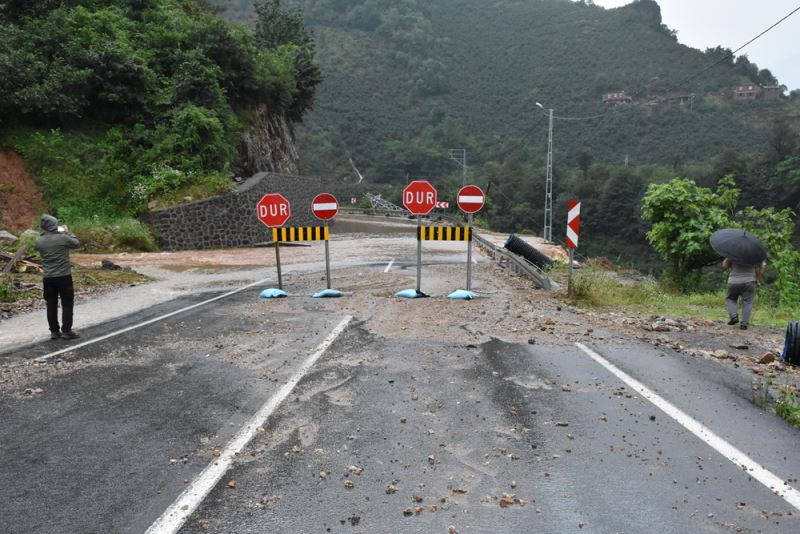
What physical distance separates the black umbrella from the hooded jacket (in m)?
10.9

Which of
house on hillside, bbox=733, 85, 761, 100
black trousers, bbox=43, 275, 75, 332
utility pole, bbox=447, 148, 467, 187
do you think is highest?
house on hillside, bbox=733, 85, 761, 100

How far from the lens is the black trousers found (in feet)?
27.9

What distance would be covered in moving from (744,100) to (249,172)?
95.9 meters

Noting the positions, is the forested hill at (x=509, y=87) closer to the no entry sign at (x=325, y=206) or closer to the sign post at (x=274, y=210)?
the no entry sign at (x=325, y=206)

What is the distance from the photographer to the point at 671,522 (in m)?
3.53

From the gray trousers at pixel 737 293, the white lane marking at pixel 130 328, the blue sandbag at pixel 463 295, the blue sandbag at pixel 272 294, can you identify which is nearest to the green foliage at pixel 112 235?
the white lane marking at pixel 130 328

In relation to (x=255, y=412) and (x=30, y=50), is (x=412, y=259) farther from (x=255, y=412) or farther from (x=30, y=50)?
(x=30, y=50)

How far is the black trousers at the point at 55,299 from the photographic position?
8.52 m

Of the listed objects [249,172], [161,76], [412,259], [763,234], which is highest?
[161,76]

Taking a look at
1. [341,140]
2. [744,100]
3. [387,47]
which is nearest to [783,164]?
[744,100]

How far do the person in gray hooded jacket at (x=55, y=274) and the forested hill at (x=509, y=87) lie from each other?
8379 cm

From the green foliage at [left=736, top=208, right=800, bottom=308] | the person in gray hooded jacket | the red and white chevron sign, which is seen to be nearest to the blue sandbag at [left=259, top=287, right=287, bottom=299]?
the person in gray hooded jacket

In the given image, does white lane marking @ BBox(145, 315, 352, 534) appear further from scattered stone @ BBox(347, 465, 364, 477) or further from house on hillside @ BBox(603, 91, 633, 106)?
house on hillside @ BBox(603, 91, 633, 106)

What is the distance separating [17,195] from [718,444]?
25357mm
